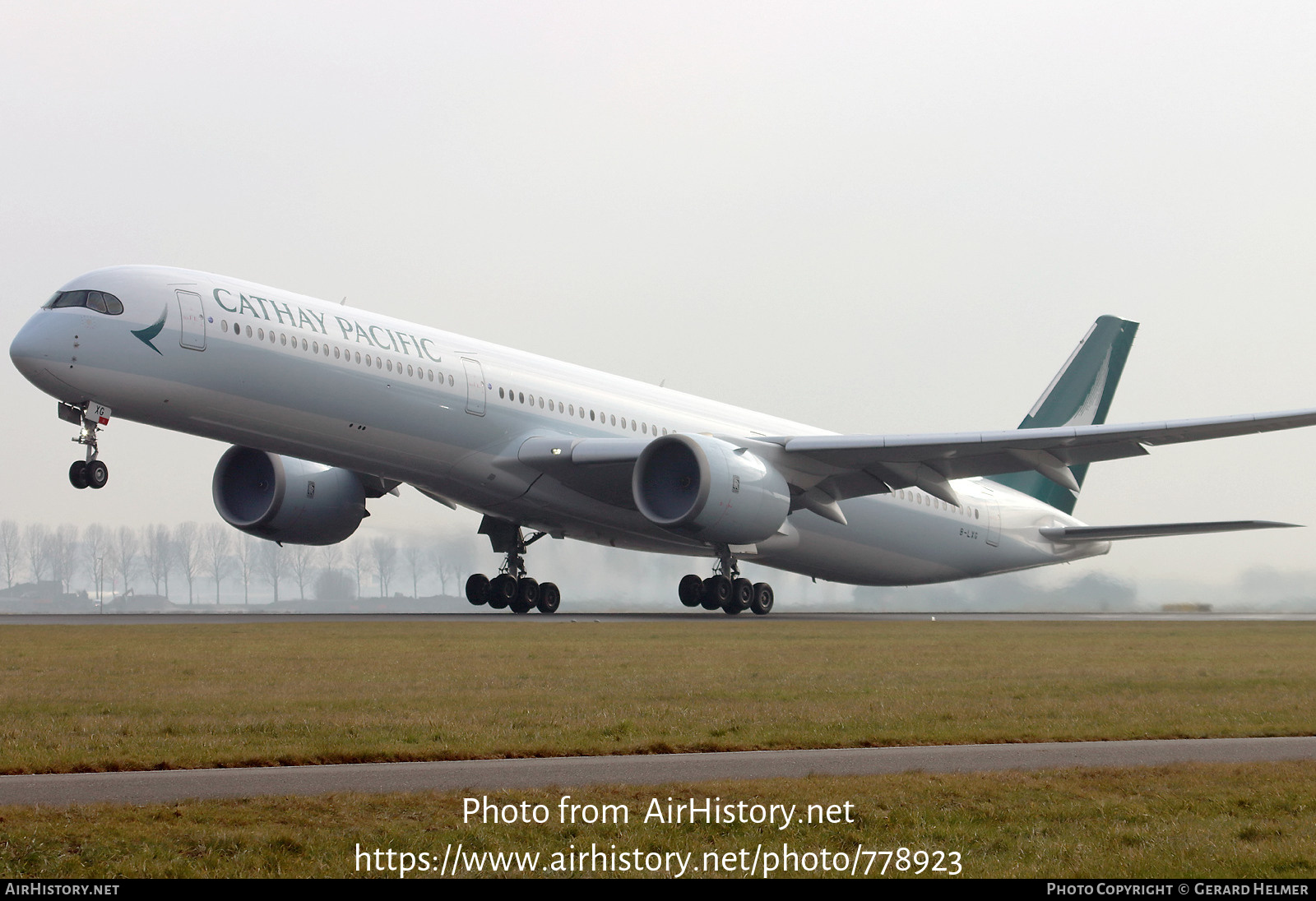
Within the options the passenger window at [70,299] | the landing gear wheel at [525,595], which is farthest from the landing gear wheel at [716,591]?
the passenger window at [70,299]

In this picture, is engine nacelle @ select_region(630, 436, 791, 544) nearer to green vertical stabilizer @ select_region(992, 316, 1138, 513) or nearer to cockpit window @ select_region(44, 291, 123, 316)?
cockpit window @ select_region(44, 291, 123, 316)

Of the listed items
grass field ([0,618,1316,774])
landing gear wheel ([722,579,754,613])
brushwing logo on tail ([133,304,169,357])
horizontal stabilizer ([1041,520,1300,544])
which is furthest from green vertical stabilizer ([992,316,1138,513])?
brushwing logo on tail ([133,304,169,357])

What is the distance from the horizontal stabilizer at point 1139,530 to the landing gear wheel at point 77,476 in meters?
27.3

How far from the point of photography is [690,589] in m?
32.5

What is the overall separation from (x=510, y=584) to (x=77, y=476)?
13.5 metres

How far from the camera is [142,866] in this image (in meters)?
6.36

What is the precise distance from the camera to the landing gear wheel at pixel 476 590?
33562mm

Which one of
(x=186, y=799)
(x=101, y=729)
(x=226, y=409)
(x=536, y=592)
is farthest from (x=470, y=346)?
(x=186, y=799)

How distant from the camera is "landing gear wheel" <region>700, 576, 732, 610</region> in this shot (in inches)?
1223

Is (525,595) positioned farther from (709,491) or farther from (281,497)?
(709,491)

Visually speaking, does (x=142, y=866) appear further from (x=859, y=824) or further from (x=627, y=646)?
(x=627, y=646)

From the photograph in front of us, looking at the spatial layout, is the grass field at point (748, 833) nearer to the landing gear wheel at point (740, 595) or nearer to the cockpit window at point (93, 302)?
the cockpit window at point (93, 302)

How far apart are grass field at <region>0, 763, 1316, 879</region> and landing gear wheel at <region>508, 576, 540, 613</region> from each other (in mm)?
25267
